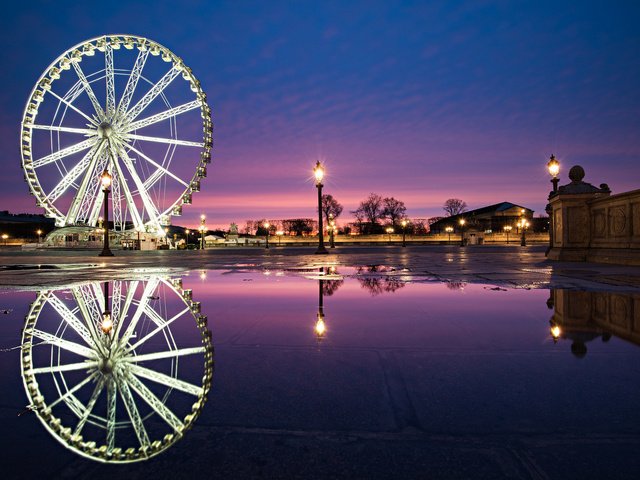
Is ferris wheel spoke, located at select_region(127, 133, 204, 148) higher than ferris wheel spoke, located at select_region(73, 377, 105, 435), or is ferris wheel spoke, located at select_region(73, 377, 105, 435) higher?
ferris wheel spoke, located at select_region(127, 133, 204, 148)

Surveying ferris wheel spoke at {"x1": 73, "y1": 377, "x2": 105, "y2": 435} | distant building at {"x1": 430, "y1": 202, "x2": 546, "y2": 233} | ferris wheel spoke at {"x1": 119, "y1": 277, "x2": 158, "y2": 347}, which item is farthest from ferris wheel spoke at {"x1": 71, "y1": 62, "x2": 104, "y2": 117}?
distant building at {"x1": 430, "y1": 202, "x2": 546, "y2": 233}

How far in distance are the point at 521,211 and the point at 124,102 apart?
98.7 meters

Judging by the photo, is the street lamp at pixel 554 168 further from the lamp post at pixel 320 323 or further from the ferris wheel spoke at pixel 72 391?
the ferris wheel spoke at pixel 72 391

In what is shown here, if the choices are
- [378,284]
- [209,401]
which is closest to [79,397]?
[209,401]

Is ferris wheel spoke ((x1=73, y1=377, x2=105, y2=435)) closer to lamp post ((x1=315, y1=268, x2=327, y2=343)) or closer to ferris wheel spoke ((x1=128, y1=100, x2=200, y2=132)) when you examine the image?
lamp post ((x1=315, y1=268, x2=327, y2=343))

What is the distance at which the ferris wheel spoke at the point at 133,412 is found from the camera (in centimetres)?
201

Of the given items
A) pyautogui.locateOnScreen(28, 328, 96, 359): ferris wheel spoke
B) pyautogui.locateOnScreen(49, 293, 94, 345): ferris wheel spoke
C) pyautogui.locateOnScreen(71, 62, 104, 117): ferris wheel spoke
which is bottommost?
pyautogui.locateOnScreen(28, 328, 96, 359): ferris wheel spoke

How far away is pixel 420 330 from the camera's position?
423 centimetres

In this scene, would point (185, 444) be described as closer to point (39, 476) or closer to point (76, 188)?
point (39, 476)

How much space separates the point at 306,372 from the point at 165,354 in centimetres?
119

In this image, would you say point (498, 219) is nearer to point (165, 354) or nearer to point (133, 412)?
point (165, 354)

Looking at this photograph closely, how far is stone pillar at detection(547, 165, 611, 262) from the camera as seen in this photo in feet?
53.6

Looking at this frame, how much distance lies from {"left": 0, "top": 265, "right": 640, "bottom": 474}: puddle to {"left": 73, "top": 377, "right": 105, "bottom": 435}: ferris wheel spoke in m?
0.01

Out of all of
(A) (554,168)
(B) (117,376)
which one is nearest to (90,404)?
(B) (117,376)
